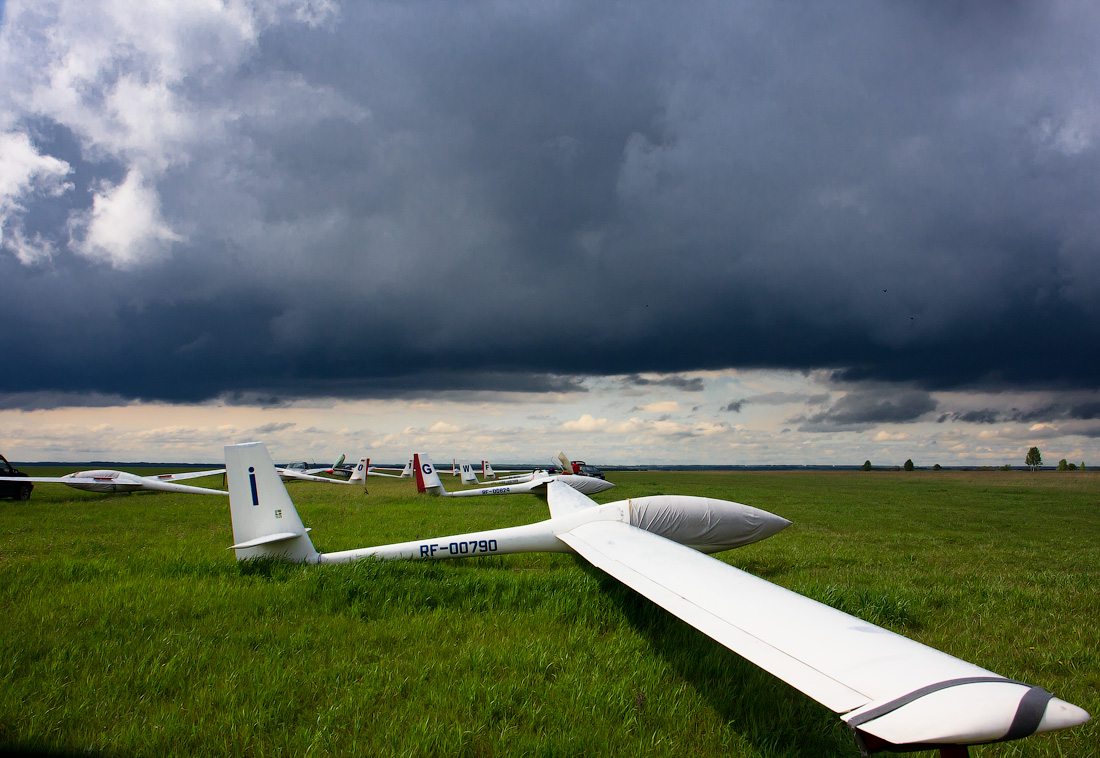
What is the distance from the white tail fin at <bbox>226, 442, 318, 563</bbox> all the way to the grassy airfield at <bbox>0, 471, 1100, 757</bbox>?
0.36m

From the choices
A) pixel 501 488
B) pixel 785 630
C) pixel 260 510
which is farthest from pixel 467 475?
pixel 785 630

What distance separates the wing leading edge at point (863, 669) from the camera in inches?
71.9

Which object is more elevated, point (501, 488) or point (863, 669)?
point (863, 669)

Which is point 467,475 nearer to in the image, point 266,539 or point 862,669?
point 266,539

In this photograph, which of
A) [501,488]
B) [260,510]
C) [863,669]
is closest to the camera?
[863,669]

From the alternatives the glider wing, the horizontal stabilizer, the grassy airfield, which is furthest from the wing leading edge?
the horizontal stabilizer

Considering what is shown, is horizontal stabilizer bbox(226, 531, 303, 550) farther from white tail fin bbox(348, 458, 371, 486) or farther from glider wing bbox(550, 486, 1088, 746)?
white tail fin bbox(348, 458, 371, 486)

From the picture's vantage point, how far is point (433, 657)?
437 cm

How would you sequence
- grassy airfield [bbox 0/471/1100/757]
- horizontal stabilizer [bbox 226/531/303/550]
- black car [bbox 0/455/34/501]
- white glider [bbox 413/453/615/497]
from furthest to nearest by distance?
white glider [bbox 413/453/615/497] < black car [bbox 0/455/34/501] < horizontal stabilizer [bbox 226/531/303/550] < grassy airfield [bbox 0/471/1100/757]

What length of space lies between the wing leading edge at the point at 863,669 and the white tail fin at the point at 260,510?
214 inches

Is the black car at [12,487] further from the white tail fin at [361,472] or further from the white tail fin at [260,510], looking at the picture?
the white tail fin at [260,510]

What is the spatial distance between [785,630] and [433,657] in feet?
9.97

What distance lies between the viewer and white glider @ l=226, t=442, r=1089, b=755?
1.86 meters

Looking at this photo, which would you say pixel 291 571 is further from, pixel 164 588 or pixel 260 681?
pixel 260 681
